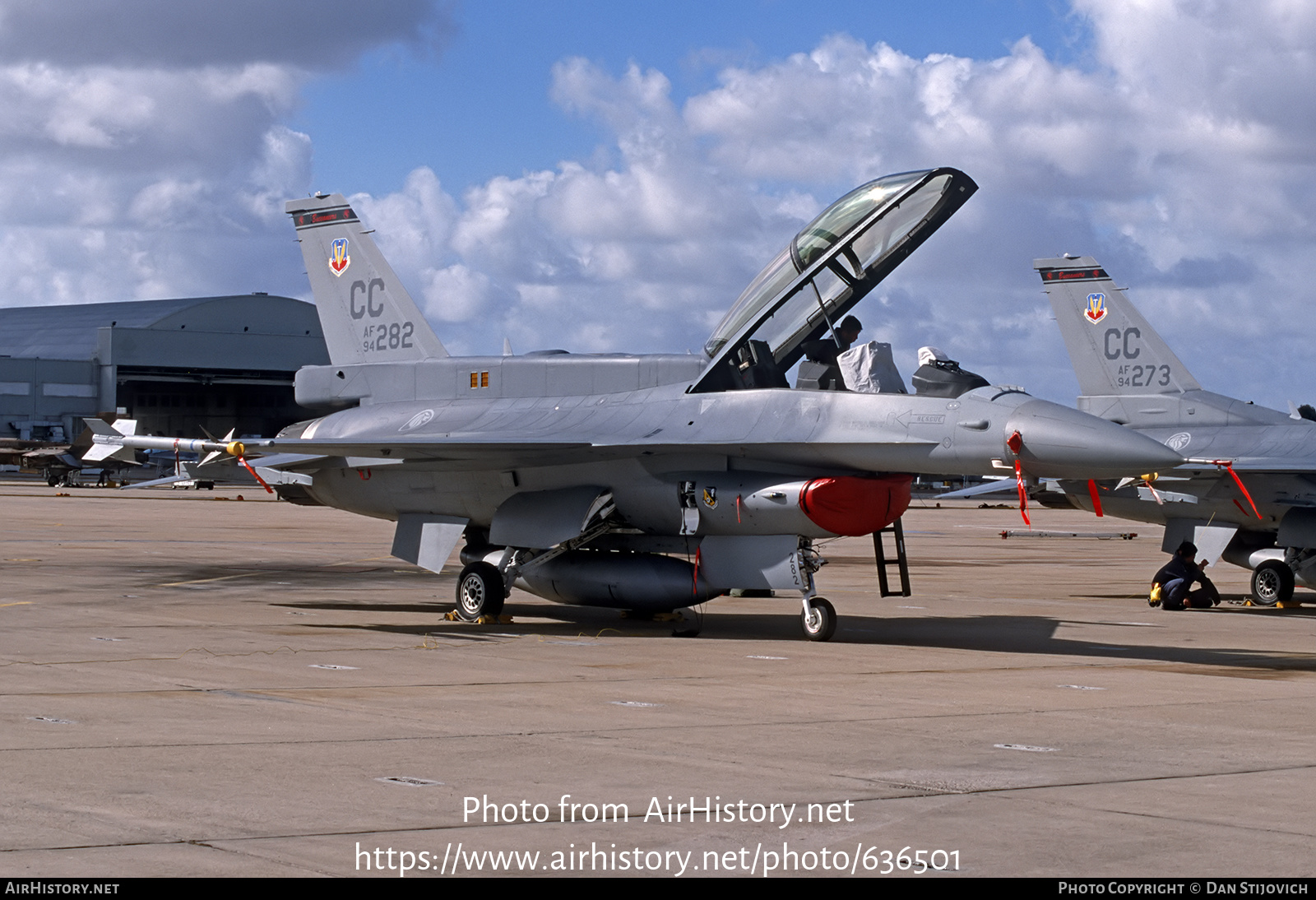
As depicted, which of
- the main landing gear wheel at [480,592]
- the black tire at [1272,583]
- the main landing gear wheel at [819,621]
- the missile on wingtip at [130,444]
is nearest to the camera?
the main landing gear wheel at [819,621]

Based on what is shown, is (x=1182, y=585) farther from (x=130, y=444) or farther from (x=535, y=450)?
(x=130, y=444)

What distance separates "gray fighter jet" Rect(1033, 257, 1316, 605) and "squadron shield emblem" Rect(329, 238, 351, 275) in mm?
9862

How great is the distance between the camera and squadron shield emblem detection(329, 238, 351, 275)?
17.0m

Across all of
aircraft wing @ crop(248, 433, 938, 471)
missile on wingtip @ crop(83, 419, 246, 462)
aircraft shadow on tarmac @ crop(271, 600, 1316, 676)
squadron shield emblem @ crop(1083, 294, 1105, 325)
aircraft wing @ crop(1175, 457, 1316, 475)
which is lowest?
aircraft shadow on tarmac @ crop(271, 600, 1316, 676)

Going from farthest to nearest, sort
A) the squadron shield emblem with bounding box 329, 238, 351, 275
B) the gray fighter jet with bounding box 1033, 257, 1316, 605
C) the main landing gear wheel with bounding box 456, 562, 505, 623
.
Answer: the gray fighter jet with bounding box 1033, 257, 1316, 605 < the squadron shield emblem with bounding box 329, 238, 351, 275 < the main landing gear wheel with bounding box 456, 562, 505, 623

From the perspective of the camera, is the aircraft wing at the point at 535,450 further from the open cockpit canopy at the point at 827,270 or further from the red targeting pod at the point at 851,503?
the open cockpit canopy at the point at 827,270

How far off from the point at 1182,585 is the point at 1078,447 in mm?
7870

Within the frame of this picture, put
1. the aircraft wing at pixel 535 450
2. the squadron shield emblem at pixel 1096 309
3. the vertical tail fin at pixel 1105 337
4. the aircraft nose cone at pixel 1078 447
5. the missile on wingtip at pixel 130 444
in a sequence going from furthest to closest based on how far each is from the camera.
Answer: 1. the squadron shield emblem at pixel 1096 309
2. the vertical tail fin at pixel 1105 337
3. the missile on wingtip at pixel 130 444
4. the aircraft wing at pixel 535 450
5. the aircraft nose cone at pixel 1078 447

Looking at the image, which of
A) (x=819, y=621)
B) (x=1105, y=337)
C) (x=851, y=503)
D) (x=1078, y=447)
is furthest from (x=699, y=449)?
(x=1105, y=337)

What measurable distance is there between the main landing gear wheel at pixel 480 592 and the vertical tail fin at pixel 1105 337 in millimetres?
11314

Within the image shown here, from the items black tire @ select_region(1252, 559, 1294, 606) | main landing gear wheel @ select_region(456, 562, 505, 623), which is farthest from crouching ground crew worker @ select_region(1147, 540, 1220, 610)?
main landing gear wheel @ select_region(456, 562, 505, 623)

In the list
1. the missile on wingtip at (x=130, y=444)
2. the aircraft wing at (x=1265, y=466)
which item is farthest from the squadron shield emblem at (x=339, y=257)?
the aircraft wing at (x=1265, y=466)

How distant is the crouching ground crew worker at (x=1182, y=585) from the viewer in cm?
1834

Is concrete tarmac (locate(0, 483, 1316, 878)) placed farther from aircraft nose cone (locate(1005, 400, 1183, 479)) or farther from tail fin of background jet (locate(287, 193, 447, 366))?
tail fin of background jet (locate(287, 193, 447, 366))
